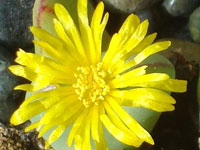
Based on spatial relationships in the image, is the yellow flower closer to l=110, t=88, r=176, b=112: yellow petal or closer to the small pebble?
l=110, t=88, r=176, b=112: yellow petal

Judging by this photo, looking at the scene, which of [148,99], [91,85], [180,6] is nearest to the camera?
[148,99]

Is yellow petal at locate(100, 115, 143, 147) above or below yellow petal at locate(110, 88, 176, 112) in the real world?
below

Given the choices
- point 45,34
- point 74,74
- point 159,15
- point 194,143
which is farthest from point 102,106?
point 159,15

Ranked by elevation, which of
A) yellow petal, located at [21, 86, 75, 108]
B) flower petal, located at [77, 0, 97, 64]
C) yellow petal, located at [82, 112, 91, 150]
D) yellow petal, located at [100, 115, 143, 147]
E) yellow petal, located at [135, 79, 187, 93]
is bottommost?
yellow petal, located at [82, 112, 91, 150]

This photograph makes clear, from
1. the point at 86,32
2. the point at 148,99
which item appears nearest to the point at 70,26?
the point at 86,32

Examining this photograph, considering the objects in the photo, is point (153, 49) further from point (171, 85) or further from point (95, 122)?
point (95, 122)

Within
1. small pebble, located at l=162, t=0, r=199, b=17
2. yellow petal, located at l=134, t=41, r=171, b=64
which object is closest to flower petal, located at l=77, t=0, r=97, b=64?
yellow petal, located at l=134, t=41, r=171, b=64

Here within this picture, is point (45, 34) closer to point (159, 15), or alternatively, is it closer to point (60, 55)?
point (60, 55)

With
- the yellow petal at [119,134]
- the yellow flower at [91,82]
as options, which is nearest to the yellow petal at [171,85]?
the yellow flower at [91,82]
